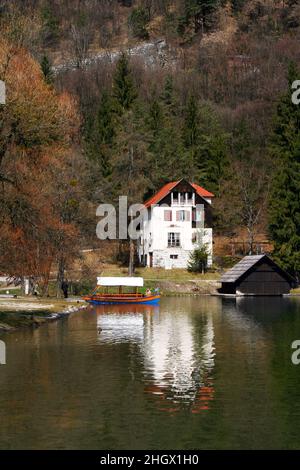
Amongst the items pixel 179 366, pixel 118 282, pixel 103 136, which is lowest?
pixel 179 366

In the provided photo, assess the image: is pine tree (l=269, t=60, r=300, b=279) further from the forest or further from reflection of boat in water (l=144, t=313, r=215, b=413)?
reflection of boat in water (l=144, t=313, r=215, b=413)

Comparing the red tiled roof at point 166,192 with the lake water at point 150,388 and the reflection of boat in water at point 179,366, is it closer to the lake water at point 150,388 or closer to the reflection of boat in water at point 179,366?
the reflection of boat in water at point 179,366

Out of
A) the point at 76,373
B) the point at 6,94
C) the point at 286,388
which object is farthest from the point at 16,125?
the point at 286,388

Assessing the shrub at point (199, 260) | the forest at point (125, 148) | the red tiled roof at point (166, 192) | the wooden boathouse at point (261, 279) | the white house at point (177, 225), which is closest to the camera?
the forest at point (125, 148)

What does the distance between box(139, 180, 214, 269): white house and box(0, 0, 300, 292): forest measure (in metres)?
3.68

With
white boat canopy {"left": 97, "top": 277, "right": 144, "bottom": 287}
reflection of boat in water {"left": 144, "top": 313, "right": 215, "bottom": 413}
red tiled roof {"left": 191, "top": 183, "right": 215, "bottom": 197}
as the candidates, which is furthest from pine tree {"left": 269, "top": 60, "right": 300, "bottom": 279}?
reflection of boat in water {"left": 144, "top": 313, "right": 215, "bottom": 413}

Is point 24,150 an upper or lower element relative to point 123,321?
upper

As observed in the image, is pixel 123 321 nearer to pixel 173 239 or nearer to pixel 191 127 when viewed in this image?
pixel 173 239

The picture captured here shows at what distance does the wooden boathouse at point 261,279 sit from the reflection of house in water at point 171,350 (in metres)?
30.5

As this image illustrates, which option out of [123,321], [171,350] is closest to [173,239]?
[123,321]

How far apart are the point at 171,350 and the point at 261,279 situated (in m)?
57.5

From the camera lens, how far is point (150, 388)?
90.9 ft

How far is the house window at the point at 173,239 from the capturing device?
110m

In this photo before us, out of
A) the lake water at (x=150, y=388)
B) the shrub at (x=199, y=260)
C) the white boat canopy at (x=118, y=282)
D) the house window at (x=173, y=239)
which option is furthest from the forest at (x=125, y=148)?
the lake water at (x=150, y=388)
